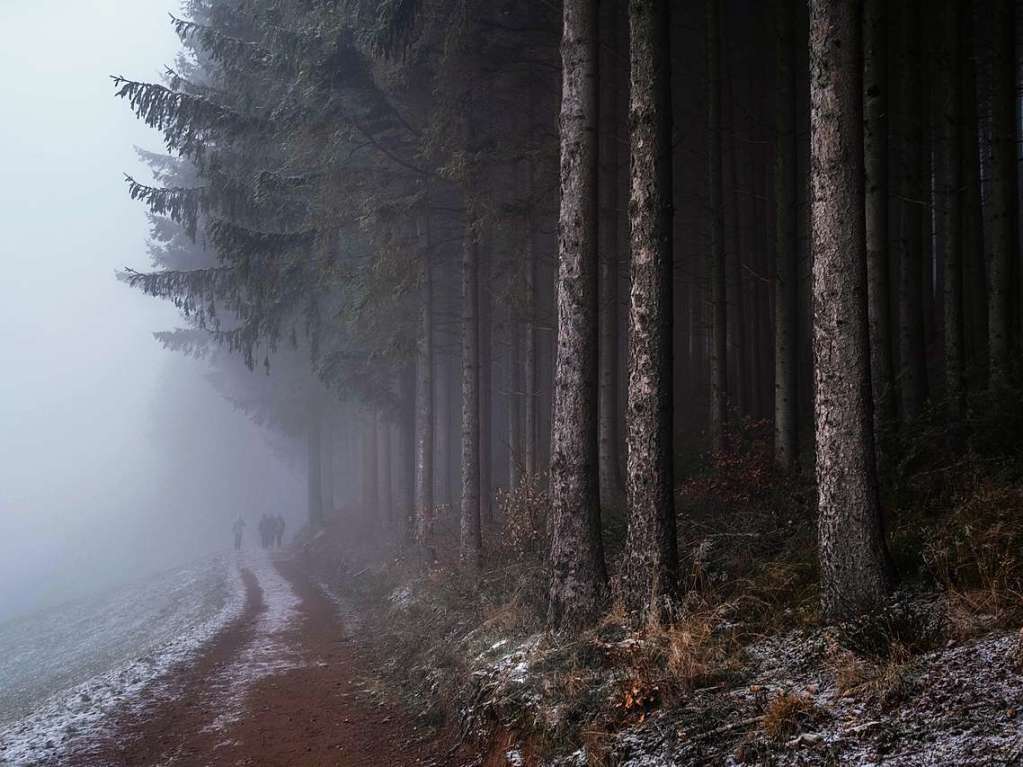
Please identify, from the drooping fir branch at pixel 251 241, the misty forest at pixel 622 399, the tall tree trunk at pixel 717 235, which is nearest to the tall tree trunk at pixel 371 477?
Result: the misty forest at pixel 622 399

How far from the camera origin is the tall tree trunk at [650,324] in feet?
25.0

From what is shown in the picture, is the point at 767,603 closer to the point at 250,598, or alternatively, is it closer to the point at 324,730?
the point at 324,730

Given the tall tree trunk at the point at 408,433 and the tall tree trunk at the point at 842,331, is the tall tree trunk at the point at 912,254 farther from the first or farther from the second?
the tall tree trunk at the point at 408,433

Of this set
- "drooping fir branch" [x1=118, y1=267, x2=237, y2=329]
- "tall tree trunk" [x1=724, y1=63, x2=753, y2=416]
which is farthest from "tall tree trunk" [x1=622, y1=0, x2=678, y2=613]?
"drooping fir branch" [x1=118, y1=267, x2=237, y2=329]

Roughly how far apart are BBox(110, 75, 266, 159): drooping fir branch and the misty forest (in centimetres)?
8

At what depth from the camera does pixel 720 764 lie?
4676 millimetres

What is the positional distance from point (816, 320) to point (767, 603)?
2.51 metres

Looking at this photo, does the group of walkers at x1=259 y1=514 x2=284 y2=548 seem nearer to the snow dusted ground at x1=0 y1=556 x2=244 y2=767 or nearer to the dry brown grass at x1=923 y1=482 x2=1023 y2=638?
the snow dusted ground at x1=0 y1=556 x2=244 y2=767

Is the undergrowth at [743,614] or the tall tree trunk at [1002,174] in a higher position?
the tall tree trunk at [1002,174]

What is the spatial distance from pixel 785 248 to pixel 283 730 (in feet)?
36.2

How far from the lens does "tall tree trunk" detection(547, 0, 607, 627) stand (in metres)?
8.47

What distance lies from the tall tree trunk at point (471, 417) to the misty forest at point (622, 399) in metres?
0.08

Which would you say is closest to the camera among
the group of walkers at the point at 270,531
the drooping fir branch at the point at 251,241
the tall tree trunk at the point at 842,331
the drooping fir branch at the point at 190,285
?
the tall tree trunk at the point at 842,331

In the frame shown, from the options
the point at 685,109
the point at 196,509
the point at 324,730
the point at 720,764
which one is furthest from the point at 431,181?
the point at 196,509
